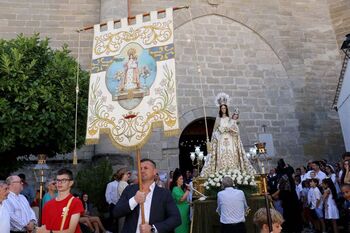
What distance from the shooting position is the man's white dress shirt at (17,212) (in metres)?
5.52

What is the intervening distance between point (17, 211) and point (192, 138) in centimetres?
1160

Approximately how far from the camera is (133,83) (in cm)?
493

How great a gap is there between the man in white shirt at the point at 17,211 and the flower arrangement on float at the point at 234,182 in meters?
3.77

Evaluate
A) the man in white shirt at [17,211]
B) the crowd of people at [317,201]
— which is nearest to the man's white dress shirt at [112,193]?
the man in white shirt at [17,211]

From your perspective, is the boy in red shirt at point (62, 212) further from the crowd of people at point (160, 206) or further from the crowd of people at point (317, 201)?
the crowd of people at point (317, 201)

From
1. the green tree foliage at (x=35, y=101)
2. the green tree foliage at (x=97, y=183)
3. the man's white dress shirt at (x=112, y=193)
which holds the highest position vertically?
the green tree foliage at (x=35, y=101)

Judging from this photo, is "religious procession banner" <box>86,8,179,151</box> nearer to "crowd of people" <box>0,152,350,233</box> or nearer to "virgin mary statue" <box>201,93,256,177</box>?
"crowd of people" <box>0,152,350,233</box>

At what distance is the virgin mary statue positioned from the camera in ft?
28.3

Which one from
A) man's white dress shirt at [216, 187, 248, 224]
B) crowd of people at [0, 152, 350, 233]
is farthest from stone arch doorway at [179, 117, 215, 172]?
man's white dress shirt at [216, 187, 248, 224]

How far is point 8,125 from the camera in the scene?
8461 mm

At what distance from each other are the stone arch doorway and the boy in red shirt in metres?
10.3

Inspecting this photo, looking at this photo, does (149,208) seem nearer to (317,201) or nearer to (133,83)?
(133,83)

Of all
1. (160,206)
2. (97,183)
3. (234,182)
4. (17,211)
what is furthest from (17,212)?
(97,183)

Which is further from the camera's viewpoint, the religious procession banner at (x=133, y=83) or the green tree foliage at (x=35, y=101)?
the green tree foliage at (x=35, y=101)
